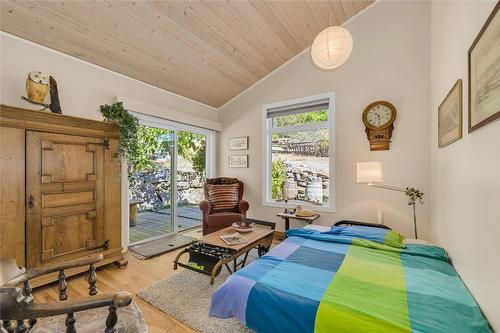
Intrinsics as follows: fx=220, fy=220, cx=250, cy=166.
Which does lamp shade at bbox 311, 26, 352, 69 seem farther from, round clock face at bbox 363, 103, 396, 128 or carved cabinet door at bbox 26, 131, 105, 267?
carved cabinet door at bbox 26, 131, 105, 267

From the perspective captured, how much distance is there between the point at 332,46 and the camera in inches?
76.4

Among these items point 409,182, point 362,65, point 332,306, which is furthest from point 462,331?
point 362,65

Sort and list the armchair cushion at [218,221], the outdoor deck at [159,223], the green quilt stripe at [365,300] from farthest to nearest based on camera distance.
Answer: the outdoor deck at [159,223]
the armchair cushion at [218,221]
the green quilt stripe at [365,300]

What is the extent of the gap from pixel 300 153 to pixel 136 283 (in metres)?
2.91

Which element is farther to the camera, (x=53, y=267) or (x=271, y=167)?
(x=271, y=167)

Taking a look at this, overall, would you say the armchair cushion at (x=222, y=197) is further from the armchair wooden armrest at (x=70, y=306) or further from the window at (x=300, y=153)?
the armchair wooden armrest at (x=70, y=306)

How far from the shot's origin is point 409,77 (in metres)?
2.80

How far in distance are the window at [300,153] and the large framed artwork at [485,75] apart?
2.01 metres

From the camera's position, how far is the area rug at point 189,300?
166cm

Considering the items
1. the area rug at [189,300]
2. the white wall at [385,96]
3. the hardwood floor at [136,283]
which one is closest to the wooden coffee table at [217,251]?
the area rug at [189,300]

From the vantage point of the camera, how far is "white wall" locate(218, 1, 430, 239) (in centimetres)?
274

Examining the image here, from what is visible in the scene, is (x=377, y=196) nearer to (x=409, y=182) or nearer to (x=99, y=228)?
(x=409, y=182)

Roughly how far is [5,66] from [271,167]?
11.5 feet

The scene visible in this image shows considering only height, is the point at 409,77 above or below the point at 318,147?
above
